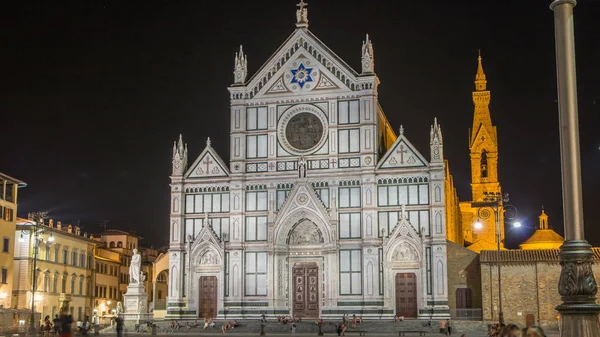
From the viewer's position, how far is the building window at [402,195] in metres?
52.4

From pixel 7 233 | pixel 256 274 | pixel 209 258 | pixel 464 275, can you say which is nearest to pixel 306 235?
pixel 256 274

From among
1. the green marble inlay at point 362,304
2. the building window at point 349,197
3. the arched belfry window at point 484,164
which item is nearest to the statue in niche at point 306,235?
the building window at point 349,197

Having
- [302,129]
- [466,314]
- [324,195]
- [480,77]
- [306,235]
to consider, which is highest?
[480,77]

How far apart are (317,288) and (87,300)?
2942 centimetres

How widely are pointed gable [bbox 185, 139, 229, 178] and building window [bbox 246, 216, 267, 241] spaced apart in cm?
411

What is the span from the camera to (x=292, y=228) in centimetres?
5462

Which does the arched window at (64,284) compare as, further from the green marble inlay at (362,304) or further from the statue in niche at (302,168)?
the green marble inlay at (362,304)

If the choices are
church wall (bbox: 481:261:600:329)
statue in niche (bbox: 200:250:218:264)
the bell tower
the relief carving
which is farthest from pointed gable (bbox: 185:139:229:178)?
the bell tower

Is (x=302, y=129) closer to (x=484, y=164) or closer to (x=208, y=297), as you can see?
(x=208, y=297)

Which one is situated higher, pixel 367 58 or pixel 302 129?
pixel 367 58

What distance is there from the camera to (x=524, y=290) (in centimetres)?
4988

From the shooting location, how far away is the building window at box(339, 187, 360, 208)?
5350 centimetres

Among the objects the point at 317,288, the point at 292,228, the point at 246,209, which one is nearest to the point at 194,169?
the point at 246,209

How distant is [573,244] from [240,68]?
45.8 m
